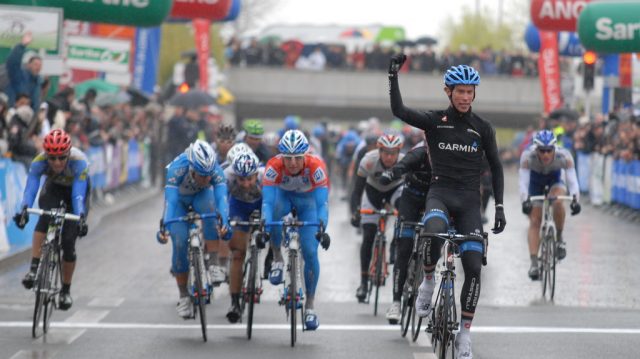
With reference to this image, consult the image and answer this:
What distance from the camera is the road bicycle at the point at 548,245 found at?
14898 mm

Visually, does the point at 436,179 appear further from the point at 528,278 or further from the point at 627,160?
the point at 627,160

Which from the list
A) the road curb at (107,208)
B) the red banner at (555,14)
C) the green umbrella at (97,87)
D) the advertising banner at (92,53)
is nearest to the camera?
the road curb at (107,208)

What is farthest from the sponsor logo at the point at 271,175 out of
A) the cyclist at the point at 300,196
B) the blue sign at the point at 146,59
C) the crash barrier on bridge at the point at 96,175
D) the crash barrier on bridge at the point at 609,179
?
the blue sign at the point at 146,59

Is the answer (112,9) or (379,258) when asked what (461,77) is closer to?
(379,258)

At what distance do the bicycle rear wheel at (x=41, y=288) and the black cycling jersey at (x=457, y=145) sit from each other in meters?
3.61

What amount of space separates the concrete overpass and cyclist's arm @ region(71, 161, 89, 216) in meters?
45.9

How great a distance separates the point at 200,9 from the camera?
29281 mm

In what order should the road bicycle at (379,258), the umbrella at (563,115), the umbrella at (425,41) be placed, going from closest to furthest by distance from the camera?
the road bicycle at (379,258)
the umbrella at (563,115)
the umbrella at (425,41)

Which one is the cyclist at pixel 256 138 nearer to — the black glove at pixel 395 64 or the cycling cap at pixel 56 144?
the cycling cap at pixel 56 144

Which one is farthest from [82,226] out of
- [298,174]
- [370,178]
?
[370,178]

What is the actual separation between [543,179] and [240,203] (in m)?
3.94

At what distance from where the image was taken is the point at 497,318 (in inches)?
518

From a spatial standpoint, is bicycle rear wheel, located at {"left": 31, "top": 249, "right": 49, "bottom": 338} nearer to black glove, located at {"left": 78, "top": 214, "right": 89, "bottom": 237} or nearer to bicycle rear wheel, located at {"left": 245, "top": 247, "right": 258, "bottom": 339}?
black glove, located at {"left": 78, "top": 214, "right": 89, "bottom": 237}

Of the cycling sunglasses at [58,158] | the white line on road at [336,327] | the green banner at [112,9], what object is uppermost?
the green banner at [112,9]
